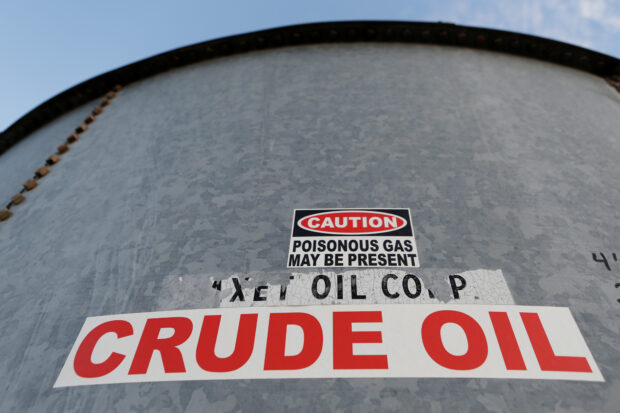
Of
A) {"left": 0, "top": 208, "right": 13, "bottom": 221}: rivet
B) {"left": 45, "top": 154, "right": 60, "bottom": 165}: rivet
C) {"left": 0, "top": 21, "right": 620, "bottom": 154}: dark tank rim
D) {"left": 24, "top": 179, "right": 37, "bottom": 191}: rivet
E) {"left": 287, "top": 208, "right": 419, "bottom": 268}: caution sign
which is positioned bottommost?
{"left": 287, "top": 208, "right": 419, "bottom": 268}: caution sign

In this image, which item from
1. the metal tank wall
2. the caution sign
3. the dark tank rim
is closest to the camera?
the metal tank wall

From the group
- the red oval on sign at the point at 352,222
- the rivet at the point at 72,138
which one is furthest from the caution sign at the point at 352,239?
the rivet at the point at 72,138

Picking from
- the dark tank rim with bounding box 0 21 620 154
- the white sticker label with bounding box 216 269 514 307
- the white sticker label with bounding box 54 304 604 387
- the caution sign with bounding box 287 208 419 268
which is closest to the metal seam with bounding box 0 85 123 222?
the dark tank rim with bounding box 0 21 620 154

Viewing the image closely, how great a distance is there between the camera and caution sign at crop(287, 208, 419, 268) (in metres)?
2.82

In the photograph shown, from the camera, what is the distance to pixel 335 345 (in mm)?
2393

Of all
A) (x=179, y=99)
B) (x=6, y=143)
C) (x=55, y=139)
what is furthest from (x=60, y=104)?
(x=179, y=99)

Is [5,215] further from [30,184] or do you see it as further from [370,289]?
[370,289]

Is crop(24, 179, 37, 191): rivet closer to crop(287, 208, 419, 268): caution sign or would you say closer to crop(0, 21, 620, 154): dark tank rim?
crop(0, 21, 620, 154): dark tank rim

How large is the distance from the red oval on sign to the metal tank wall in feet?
0.45

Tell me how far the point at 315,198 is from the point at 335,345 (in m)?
1.36

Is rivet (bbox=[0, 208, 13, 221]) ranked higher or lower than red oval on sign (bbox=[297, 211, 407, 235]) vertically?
higher

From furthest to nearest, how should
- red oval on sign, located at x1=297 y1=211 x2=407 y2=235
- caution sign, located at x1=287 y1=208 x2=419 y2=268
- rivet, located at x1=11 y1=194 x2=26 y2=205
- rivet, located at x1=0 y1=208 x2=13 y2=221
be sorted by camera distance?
rivet, located at x1=11 y1=194 x2=26 y2=205, rivet, located at x1=0 y1=208 x2=13 y2=221, red oval on sign, located at x1=297 y1=211 x2=407 y2=235, caution sign, located at x1=287 y1=208 x2=419 y2=268

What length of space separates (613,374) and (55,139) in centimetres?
690

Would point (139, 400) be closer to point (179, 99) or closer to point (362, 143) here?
point (362, 143)
